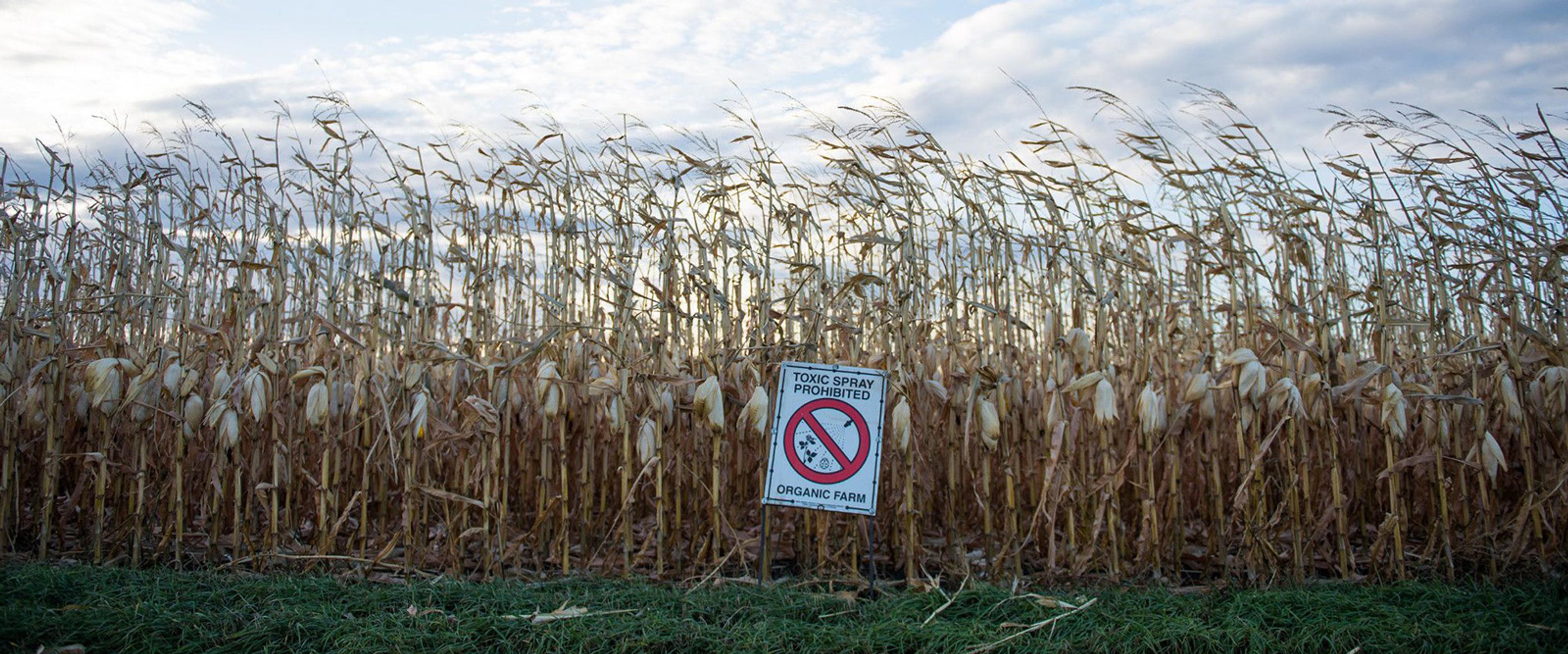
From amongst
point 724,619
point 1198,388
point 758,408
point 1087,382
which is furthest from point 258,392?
point 1198,388

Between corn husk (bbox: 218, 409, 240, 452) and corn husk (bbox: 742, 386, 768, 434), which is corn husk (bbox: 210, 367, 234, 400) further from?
corn husk (bbox: 742, 386, 768, 434)

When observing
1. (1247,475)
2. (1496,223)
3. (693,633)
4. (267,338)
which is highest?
(1496,223)

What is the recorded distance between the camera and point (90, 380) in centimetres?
366

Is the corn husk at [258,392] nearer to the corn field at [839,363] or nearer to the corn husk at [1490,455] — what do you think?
the corn field at [839,363]

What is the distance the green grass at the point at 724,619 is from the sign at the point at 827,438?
1.07ft

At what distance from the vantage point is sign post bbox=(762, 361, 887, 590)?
326 cm

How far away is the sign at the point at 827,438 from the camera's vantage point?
3264 millimetres

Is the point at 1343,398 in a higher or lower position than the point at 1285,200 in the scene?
lower

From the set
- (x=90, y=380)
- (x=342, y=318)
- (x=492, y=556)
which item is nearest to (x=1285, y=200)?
(x=492, y=556)

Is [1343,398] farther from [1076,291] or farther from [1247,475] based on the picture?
[1076,291]

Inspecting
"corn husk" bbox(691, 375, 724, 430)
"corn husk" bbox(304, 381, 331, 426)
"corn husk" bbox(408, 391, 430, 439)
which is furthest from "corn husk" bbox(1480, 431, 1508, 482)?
"corn husk" bbox(304, 381, 331, 426)

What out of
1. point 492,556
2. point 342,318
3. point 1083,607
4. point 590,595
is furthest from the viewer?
point 342,318

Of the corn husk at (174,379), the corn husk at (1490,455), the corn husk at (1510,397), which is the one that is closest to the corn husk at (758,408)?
the corn husk at (174,379)

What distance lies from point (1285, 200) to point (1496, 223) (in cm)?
96
